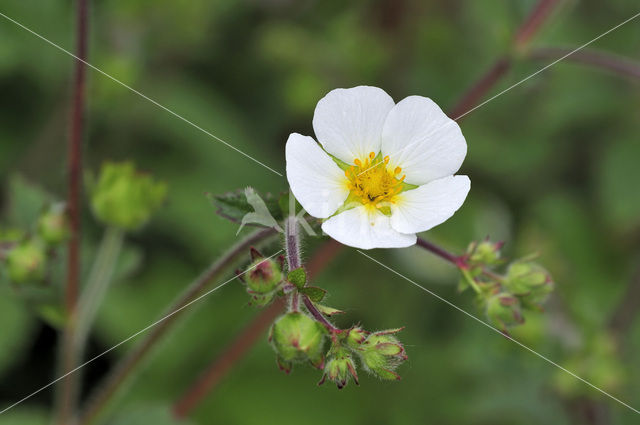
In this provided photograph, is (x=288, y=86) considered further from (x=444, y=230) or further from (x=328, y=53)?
(x=444, y=230)

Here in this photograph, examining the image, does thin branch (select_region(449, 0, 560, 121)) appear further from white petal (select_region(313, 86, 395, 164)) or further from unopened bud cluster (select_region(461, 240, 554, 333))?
white petal (select_region(313, 86, 395, 164))

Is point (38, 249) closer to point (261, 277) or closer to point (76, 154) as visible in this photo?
point (76, 154)

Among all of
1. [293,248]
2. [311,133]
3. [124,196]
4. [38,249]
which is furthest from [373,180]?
[311,133]

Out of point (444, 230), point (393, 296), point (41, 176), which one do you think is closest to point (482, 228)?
point (444, 230)

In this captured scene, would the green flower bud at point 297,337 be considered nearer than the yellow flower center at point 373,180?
Yes

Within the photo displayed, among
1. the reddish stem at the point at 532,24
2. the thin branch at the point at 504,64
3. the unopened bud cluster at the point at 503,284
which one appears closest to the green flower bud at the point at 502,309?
the unopened bud cluster at the point at 503,284

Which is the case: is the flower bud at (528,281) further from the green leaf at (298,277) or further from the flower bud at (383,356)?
the green leaf at (298,277)
